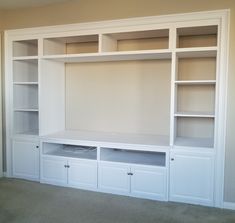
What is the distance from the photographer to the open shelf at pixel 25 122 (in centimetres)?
418

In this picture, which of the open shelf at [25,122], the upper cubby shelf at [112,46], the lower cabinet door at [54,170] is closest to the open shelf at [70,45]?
the upper cubby shelf at [112,46]

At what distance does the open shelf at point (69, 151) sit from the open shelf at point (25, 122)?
35 centimetres

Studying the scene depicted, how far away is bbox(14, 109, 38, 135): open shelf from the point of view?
4180 mm

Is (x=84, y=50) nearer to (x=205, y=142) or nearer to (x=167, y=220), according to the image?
(x=205, y=142)

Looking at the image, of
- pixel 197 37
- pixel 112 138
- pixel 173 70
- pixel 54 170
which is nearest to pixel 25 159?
pixel 54 170

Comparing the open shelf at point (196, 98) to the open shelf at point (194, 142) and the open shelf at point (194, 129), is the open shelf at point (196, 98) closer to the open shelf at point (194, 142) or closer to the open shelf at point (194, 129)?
the open shelf at point (194, 129)

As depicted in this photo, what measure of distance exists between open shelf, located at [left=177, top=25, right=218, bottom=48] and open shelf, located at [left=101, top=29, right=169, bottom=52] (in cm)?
19

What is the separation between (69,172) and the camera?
3.76 m

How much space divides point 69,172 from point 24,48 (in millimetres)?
2025

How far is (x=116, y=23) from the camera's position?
3.45m

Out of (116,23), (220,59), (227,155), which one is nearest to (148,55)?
(116,23)

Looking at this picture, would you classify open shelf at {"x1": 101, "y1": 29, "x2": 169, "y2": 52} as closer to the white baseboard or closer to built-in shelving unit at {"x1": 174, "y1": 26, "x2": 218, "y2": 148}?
built-in shelving unit at {"x1": 174, "y1": 26, "x2": 218, "y2": 148}

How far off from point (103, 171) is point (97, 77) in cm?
144

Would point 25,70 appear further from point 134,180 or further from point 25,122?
point 134,180
